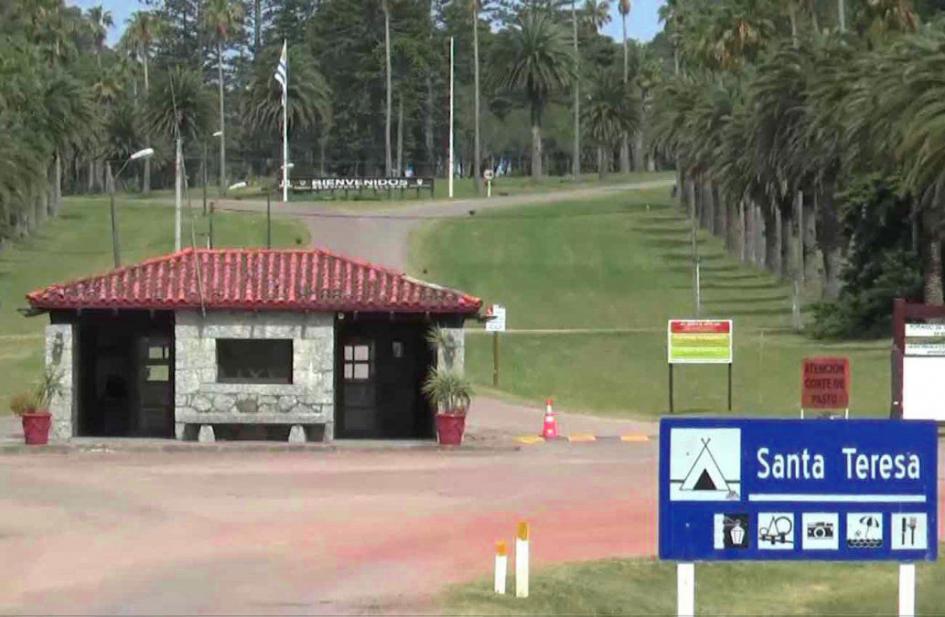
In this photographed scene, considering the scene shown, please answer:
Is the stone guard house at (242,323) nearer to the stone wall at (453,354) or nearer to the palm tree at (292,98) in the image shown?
the stone wall at (453,354)

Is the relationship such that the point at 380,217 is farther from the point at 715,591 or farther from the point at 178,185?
the point at 715,591

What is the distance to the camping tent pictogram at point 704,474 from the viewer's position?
11.8 metres

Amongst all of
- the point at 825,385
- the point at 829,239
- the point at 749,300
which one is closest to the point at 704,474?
the point at 825,385

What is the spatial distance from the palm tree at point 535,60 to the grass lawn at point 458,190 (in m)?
3.70

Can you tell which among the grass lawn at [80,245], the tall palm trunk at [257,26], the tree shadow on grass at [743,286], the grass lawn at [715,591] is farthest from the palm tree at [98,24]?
the grass lawn at [715,591]

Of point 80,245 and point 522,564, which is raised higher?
point 80,245

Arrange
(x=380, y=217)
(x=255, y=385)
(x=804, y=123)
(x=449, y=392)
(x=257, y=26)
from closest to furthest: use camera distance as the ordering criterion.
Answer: (x=449, y=392), (x=255, y=385), (x=804, y=123), (x=380, y=217), (x=257, y=26)

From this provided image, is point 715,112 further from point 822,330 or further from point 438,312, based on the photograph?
point 438,312

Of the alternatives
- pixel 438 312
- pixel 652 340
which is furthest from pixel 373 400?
pixel 652 340

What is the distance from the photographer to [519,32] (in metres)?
134

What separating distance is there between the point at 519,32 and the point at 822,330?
257 ft

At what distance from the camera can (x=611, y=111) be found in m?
139

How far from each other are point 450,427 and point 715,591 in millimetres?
16079

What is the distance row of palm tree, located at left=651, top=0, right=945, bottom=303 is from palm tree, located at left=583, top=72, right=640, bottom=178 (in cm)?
3512
